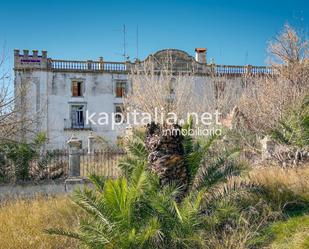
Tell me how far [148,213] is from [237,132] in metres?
10.3

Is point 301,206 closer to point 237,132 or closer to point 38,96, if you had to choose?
point 237,132

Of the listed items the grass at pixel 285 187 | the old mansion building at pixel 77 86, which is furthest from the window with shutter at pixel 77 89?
the grass at pixel 285 187

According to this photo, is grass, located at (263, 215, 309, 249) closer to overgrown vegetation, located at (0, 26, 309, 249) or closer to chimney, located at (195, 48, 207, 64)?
overgrown vegetation, located at (0, 26, 309, 249)

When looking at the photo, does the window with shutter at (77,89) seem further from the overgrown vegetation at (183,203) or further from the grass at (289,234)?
the grass at (289,234)

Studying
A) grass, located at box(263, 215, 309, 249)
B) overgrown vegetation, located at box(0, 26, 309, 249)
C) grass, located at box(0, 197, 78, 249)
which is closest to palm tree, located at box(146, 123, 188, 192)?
overgrown vegetation, located at box(0, 26, 309, 249)

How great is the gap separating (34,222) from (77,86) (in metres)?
24.6

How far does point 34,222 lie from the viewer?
6922 mm

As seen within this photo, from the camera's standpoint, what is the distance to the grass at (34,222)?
237 inches

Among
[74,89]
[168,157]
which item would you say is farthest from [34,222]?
[74,89]

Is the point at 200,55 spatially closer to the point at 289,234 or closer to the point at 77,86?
the point at 77,86

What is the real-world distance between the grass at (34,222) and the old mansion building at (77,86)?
69.1ft

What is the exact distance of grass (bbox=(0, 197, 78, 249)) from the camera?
6.02 metres

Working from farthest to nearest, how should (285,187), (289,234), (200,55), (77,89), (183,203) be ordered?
(200,55)
(77,89)
(285,187)
(183,203)
(289,234)

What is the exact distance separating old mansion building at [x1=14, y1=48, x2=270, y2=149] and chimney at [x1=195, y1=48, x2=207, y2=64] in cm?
176
